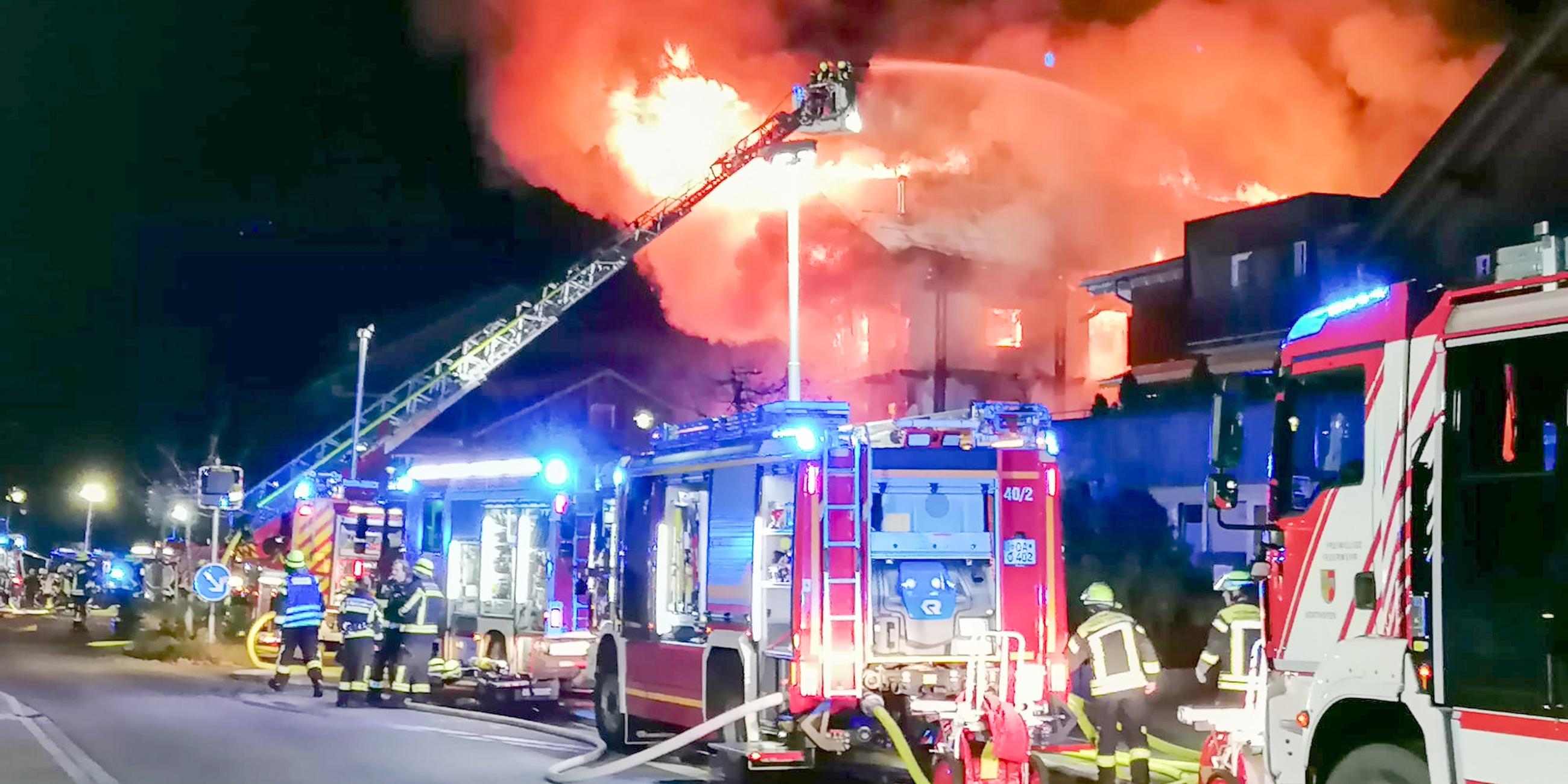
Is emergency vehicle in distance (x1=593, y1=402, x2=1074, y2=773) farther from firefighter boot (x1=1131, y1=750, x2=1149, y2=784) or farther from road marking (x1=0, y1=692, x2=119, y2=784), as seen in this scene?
road marking (x1=0, y1=692, x2=119, y2=784)

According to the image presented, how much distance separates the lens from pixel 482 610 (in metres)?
17.1

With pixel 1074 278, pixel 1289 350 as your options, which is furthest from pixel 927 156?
pixel 1289 350

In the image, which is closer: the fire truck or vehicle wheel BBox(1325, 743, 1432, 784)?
vehicle wheel BBox(1325, 743, 1432, 784)

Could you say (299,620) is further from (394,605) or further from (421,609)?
(421,609)

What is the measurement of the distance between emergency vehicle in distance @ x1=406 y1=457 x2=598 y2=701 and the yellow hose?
4.68m

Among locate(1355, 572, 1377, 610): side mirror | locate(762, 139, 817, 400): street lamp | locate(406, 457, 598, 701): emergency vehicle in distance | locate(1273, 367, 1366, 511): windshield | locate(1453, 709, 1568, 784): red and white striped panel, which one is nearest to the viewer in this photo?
locate(1453, 709, 1568, 784): red and white striped panel

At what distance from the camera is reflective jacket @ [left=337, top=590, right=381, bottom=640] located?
632 inches

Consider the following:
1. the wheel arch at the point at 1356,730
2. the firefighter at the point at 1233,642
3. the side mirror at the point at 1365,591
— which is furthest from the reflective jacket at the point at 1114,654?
the side mirror at the point at 1365,591

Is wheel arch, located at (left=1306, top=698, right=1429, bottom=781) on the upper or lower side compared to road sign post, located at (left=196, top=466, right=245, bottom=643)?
lower

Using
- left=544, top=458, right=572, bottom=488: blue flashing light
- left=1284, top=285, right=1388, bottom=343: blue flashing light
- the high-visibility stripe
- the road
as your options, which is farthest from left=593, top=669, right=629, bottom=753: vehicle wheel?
left=1284, top=285, right=1388, bottom=343: blue flashing light

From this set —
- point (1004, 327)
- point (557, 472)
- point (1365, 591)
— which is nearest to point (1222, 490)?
point (1365, 591)

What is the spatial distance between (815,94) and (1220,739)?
61.9ft

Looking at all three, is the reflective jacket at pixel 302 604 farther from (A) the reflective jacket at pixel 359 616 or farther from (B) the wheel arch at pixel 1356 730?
(B) the wheel arch at pixel 1356 730

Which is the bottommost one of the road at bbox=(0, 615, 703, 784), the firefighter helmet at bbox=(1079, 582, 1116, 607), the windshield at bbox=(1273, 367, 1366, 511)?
the road at bbox=(0, 615, 703, 784)
